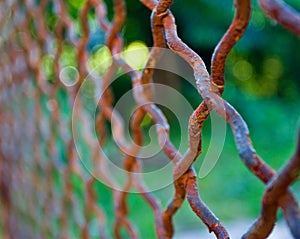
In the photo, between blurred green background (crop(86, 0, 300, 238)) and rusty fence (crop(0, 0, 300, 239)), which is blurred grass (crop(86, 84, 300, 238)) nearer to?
blurred green background (crop(86, 0, 300, 238))

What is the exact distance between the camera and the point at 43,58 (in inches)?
33.8

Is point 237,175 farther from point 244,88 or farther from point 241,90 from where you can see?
point 244,88

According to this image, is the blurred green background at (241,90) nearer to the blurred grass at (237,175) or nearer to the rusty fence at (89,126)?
the blurred grass at (237,175)

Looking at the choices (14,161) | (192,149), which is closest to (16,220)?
(14,161)

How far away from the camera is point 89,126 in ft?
2.91

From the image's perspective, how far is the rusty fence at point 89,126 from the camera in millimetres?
234

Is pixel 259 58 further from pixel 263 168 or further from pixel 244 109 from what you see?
pixel 263 168

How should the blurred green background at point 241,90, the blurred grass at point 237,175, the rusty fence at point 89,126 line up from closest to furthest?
the rusty fence at point 89,126, the blurred grass at point 237,175, the blurred green background at point 241,90

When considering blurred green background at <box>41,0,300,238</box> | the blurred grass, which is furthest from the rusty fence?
blurred green background at <box>41,0,300,238</box>

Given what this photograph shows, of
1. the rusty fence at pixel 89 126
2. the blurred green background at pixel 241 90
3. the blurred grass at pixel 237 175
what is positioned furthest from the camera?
the blurred green background at pixel 241 90

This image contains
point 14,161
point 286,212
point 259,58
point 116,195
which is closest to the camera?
point 286,212

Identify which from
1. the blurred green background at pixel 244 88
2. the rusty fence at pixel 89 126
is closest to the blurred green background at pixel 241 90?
the blurred green background at pixel 244 88

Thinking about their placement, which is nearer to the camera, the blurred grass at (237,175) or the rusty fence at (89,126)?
the rusty fence at (89,126)

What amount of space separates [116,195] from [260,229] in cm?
34
